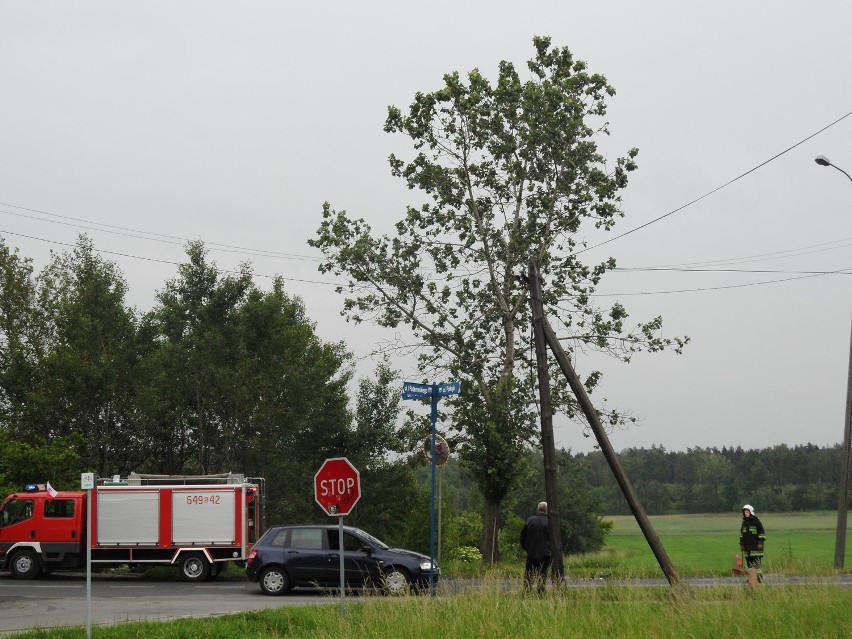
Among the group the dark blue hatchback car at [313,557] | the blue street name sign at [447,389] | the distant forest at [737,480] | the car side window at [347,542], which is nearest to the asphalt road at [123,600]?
the dark blue hatchback car at [313,557]

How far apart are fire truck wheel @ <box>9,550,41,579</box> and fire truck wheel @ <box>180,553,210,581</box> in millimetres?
4040

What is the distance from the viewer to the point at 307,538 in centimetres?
2252

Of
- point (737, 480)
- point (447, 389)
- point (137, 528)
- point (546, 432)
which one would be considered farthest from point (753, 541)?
point (737, 480)

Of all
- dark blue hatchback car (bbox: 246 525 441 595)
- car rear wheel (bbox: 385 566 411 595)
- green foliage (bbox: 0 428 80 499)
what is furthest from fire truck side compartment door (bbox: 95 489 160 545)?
car rear wheel (bbox: 385 566 411 595)

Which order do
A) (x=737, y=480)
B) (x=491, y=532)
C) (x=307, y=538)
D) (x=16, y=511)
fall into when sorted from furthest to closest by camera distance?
(x=737, y=480) < (x=491, y=532) < (x=16, y=511) < (x=307, y=538)

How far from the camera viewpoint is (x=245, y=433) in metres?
45.5

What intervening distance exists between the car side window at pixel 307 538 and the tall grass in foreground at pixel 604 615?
7959 mm

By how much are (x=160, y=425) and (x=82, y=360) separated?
16.8ft

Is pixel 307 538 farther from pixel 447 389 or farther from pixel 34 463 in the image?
pixel 34 463

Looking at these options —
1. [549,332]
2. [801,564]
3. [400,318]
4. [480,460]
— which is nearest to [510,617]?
[549,332]

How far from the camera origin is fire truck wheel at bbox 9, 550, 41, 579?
2763 centimetres

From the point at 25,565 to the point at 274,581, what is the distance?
363 inches

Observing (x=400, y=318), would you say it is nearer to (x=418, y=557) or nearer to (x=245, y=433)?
(x=418, y=557)

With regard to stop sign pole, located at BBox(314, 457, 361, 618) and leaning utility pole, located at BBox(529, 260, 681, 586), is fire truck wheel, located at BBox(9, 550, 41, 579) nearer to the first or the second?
stop sign pole, located at BBox(314, 457, 361, 618)
